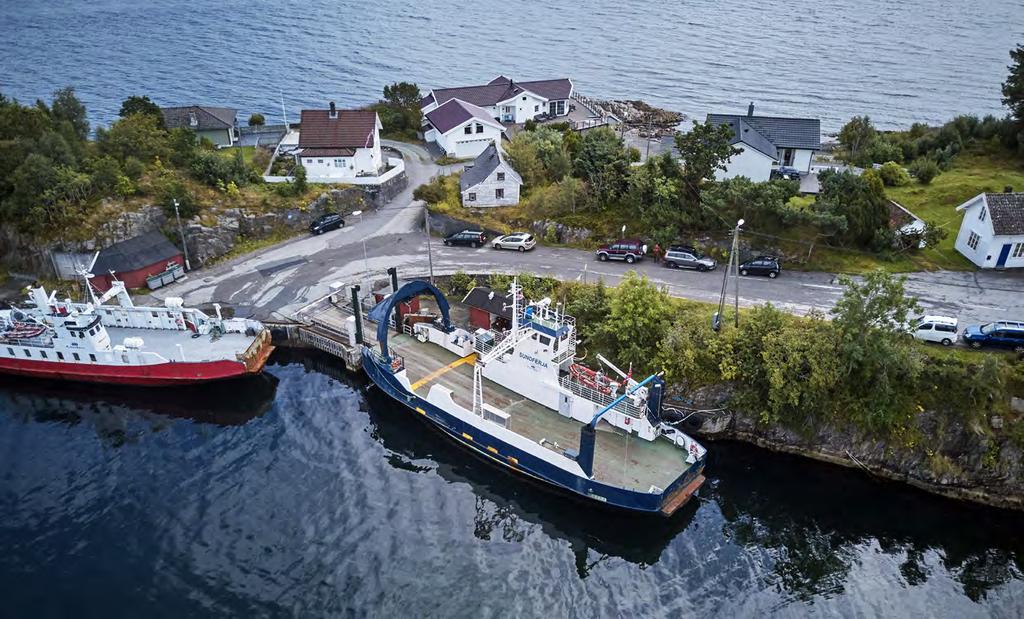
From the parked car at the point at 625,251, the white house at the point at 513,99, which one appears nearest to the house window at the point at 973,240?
the parked car at the point at 625,251

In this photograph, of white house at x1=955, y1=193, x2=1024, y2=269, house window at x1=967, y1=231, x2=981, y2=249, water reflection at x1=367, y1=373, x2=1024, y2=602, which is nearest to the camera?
water reflection at x1=367, y1=373, x2=1024, y2=602

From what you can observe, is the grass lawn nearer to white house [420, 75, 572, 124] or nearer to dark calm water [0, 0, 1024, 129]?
dark calm water [0, 0, 1024, 129]

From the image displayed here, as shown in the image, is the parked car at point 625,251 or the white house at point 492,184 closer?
the parked car at point 625,251

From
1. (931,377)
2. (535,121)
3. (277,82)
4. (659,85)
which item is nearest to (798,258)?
(931,377)

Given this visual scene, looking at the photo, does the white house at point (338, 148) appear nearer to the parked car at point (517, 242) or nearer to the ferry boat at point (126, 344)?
the parked car at point (517, 242)

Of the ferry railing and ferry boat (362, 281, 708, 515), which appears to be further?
the ferry railing

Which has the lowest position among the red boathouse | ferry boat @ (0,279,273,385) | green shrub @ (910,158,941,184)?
ferry boat @ (0,279,273,385)

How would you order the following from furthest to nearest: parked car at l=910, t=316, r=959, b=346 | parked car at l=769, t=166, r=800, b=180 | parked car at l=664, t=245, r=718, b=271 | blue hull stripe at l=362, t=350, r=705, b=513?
parked car at l=769, t=166, r=800, b=180 → parked car at l=664, t=245, r=718, b=271 → parked car at l=910, t=316, r=959, b=346 → blue hull stripe at l=362, t=350, r=705, b=513

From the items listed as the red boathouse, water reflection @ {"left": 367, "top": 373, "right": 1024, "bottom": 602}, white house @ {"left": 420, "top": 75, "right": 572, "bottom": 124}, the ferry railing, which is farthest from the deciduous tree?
the red boathouse
